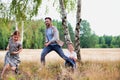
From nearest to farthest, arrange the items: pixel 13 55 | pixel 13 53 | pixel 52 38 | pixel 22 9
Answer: pixel 13 53 < pixel 13 55 < pixel 52 38 < pixel 22 9

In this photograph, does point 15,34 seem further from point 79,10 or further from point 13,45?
point 79,10

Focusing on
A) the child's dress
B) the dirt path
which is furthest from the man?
the dirt path

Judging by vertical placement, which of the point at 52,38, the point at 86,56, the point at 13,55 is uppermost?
the point at 52,38

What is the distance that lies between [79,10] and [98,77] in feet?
22.6

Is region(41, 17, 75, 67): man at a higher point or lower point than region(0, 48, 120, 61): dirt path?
higher

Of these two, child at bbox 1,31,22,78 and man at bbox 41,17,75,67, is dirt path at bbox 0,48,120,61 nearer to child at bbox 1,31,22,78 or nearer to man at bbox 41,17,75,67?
man at bbox 41,17,75,67

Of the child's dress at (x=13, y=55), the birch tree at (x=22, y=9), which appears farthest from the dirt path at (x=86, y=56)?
the child's dress at (x=13, y=55)

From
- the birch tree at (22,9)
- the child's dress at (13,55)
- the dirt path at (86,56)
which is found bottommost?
the dirt path at (86,56)

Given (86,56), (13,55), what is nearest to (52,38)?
(13,55)

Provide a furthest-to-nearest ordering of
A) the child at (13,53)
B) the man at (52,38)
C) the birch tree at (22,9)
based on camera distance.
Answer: the birch tree at (22,9) → the man at (52,38) → the child at (13,53)

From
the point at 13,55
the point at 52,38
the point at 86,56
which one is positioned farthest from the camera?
the point at 86,56

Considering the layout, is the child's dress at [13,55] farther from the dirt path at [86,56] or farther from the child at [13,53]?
the dirt path at [86,56]

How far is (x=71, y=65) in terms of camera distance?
50.9 feet

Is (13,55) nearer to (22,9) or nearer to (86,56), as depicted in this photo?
(22,9)
